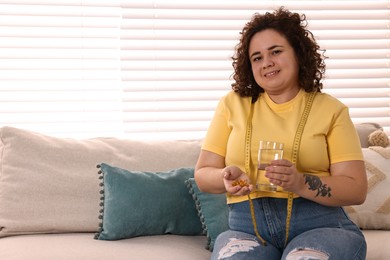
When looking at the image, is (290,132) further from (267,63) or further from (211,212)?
(211,212)

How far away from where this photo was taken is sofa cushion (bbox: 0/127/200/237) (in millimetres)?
2764

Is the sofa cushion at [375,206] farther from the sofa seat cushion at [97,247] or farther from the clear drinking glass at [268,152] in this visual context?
the clear drinking glass at [268,152]

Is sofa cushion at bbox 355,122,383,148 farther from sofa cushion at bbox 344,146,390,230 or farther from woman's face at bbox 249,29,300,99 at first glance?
woman's face at bbox 249,29,300,99

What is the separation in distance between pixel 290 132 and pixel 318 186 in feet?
0.78

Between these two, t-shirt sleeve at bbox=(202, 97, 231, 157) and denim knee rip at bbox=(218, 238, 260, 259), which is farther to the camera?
t-shirt sleeve at bbox=(202, 97, 231, 157)

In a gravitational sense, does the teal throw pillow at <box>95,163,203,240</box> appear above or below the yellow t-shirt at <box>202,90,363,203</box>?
below

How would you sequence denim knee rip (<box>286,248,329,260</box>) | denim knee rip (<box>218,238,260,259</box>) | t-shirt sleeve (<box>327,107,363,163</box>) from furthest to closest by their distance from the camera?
t-shirt sleeve (<box>327,107,363,163</box>), denim knee rip (<box>218,238,260,259</box>), denim knee rip (<box>286,248,329,260</box>)

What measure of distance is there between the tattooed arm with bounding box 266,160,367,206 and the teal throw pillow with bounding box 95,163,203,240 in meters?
0.69

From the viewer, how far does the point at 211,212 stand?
2.67 meters

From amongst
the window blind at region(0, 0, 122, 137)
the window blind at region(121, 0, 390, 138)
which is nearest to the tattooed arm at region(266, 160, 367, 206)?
the window blind at region(121, 0, 390, 138)

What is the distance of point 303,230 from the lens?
2221 mm

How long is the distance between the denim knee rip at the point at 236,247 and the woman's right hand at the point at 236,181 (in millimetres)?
159

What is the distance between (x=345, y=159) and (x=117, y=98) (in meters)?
1.58

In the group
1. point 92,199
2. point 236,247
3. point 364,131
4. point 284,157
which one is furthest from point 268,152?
point 364,131
